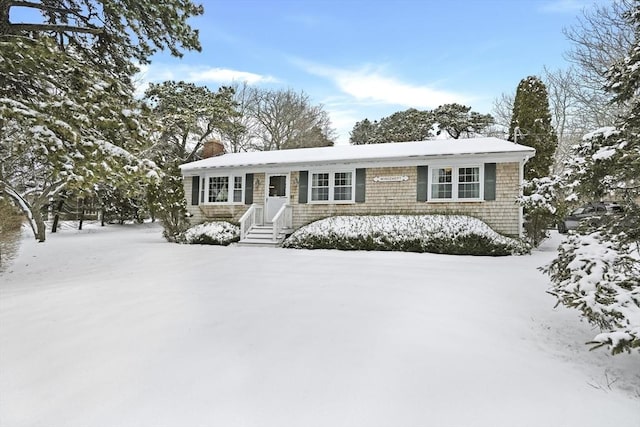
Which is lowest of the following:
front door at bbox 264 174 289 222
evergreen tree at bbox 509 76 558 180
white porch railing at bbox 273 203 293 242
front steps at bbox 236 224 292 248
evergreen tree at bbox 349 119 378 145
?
front steps at bbox 236 224 292 248

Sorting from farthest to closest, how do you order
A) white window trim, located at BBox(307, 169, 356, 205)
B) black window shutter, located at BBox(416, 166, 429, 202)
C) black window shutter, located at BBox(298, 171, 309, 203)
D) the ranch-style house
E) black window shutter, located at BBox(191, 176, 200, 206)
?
black window shutter, located at BBox(191, 176, 200, 206)
black window shutter, located at BBox(298, 171, 309, 203)
white window trim, located at BBox(307, 169, 356, 205)
black window shutter, located at BBox(416, 166, 429, 202)
the ranch-style house

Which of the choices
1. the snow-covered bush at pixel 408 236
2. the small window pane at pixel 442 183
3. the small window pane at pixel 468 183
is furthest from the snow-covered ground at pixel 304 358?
the small window pane at pixel 442 183

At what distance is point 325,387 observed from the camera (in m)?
2.85

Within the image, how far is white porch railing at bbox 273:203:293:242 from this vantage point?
13.1 m

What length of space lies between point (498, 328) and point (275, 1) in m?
10.5

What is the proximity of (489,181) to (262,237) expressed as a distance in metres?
7.82

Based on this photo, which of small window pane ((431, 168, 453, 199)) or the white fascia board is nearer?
the white fascia board

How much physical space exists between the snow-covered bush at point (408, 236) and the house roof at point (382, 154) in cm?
205

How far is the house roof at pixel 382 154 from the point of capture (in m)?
11.7

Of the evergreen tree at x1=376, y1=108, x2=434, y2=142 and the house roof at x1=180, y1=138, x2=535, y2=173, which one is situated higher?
the evergreen tree at x1=376, y1=108, x2=434, y2=142

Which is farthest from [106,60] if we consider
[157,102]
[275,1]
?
[157,102]

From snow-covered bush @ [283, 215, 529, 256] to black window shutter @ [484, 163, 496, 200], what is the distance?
3.72 ft

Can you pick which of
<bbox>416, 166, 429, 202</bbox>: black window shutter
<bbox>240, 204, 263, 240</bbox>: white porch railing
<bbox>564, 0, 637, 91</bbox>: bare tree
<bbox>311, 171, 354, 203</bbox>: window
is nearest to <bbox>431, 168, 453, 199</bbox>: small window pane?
<bbox>416, 166, 429, 202</bbox>: black window shutter

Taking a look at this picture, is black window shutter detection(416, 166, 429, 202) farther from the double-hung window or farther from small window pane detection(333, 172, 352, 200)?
the double-hung window
